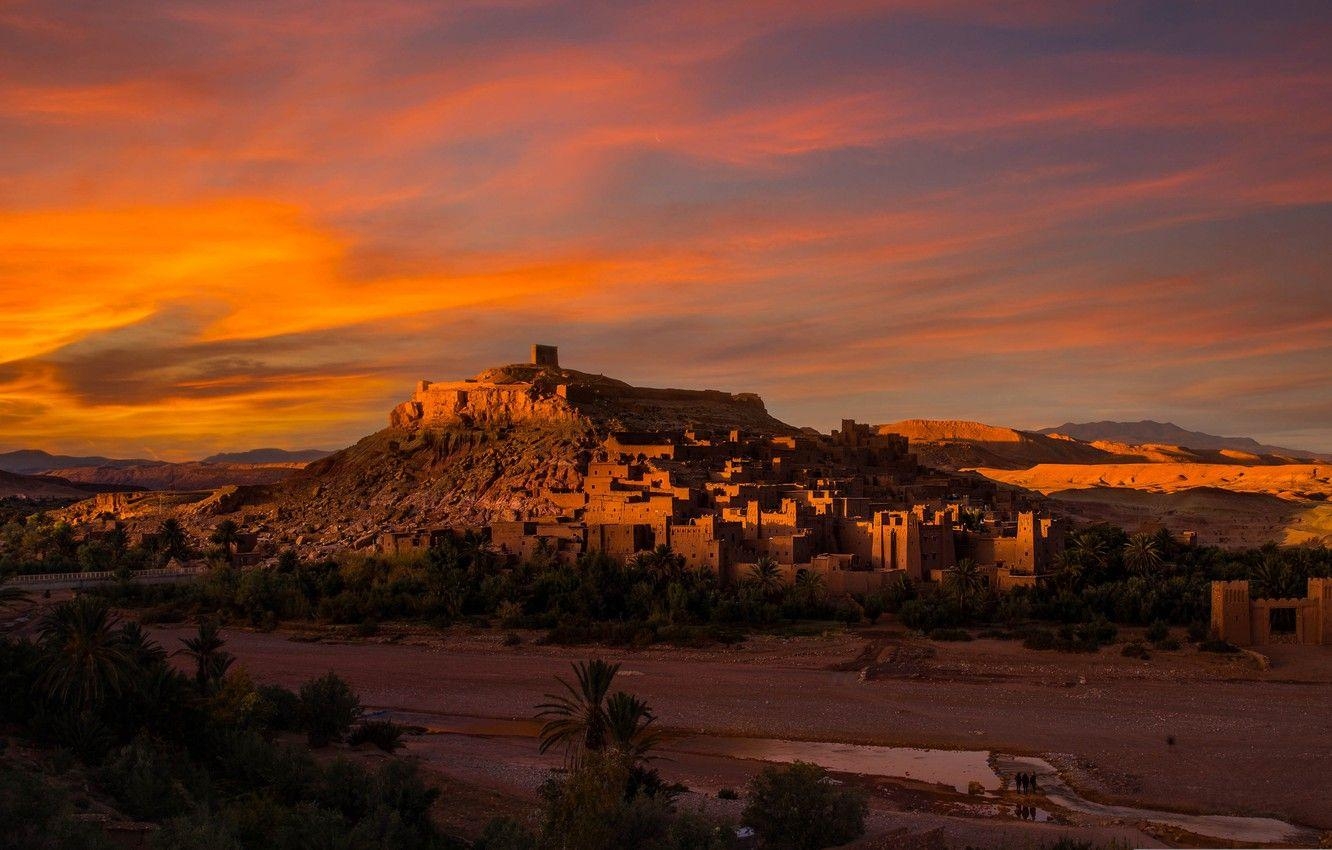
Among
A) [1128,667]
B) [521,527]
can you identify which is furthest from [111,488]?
[1128,667]

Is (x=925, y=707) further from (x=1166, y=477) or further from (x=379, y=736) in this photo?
(x=1166, y=477)

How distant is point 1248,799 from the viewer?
2061 centimetres

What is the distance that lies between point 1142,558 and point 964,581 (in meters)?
6.29

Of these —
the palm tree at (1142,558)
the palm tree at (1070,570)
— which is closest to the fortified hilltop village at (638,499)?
the palm tree at (1070,570)

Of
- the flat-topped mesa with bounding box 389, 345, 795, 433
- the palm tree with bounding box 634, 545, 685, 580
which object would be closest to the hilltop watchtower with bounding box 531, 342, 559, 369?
the flat-topped mesa with bounding box 389, 345, 795, 433

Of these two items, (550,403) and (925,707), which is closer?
(925,707)

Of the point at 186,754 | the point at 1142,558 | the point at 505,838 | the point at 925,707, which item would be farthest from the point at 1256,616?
the point at 186,754

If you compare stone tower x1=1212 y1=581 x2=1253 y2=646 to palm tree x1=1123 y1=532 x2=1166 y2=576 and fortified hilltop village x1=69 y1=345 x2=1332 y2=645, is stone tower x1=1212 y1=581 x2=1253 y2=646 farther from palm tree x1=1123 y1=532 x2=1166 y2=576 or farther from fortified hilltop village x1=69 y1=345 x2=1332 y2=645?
palm tree x1=1123 y1=532 x2=1166 y2=576

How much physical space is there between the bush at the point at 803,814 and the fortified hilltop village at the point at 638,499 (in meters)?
20.0

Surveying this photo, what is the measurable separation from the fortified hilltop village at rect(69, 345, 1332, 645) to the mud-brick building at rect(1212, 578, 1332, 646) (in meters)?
0.05

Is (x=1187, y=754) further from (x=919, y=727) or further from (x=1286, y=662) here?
(x=1286, y=662)

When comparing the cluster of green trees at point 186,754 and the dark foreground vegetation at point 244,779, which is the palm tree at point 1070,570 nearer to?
the dark foreground vegetation at point 244,779

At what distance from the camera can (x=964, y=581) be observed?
36.3 metres

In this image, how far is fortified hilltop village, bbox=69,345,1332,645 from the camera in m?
38.1
